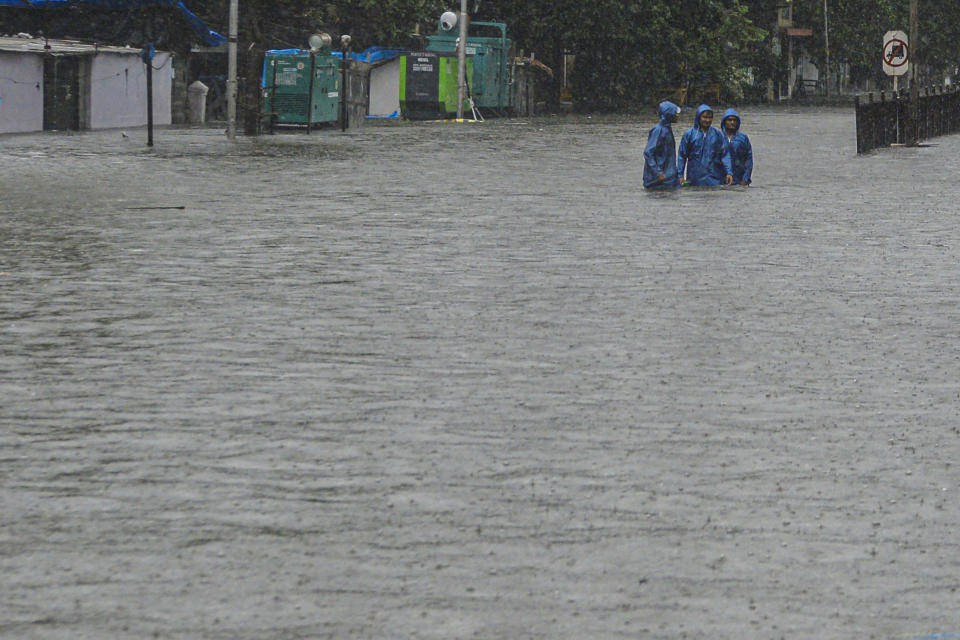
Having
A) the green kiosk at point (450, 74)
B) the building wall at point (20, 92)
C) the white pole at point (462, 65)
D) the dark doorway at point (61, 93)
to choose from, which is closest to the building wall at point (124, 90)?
the dark doorway at point (61, 93)

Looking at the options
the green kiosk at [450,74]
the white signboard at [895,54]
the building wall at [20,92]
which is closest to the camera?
the white signboard at [895,54]

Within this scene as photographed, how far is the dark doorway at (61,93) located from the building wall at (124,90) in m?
0.39

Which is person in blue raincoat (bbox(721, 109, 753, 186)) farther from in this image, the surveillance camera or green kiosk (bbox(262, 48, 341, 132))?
the surveillance camera

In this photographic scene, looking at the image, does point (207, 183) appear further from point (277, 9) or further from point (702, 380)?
point (277, 9)

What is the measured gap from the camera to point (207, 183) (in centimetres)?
2520

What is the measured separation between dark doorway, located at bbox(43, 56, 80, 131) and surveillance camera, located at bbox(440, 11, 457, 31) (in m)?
18.3

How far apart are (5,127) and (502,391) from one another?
3360 cm

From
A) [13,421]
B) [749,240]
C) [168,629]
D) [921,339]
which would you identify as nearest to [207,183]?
[749,240]

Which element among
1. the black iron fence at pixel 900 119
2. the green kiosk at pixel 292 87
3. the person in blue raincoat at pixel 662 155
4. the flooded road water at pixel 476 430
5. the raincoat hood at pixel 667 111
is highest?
the green kiosk at pixel 292 87

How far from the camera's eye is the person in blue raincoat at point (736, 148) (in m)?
25.4

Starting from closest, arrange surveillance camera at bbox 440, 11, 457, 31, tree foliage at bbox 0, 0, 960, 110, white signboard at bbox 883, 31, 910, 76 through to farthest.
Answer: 1. white signboard at bbox 883, 31, 910, 76
2. surveillance camera at bbox 440, 11, 457, 31
3. tree foliage at bbox 0, 0, 960, 110

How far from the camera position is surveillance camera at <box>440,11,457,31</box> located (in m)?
59.8

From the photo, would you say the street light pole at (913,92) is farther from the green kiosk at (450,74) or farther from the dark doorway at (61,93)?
the green kiosk at (450,74)

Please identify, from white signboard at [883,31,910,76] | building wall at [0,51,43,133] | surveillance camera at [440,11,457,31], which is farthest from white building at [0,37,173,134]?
white signboard at [883,31,910,76]
